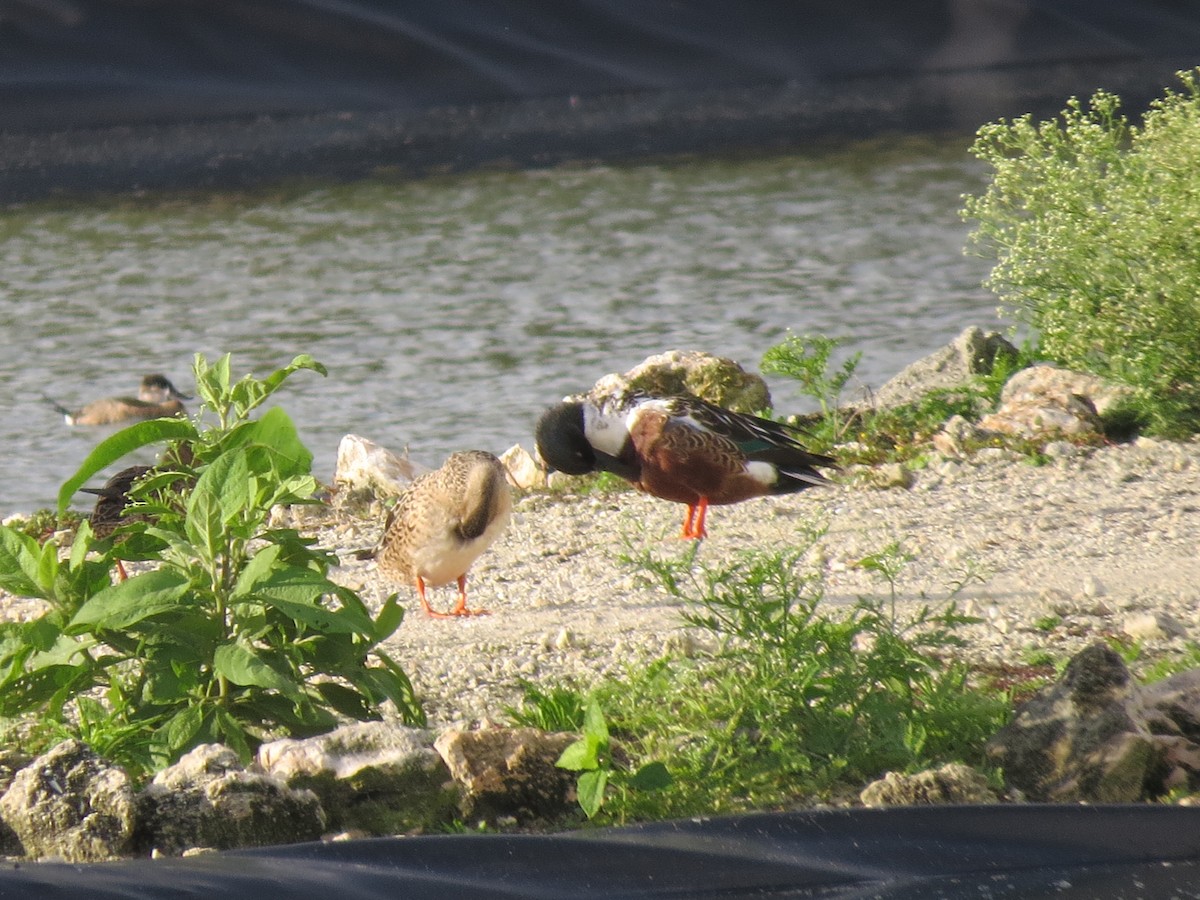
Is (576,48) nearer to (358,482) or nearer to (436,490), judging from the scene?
(358,482)

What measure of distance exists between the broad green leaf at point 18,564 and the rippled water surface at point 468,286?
4191 mm

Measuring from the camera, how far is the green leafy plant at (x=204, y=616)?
336 cm

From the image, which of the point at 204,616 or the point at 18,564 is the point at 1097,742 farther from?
the point at 18,564

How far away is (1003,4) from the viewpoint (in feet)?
74.9

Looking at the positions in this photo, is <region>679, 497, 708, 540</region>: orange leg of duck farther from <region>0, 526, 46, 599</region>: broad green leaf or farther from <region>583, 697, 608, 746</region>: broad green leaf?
<region>0, 526, 46, 599</region>: broad green leaf

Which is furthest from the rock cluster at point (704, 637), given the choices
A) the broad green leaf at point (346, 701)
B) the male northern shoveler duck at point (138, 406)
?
the male northern shoveler duck at point (138, 406)

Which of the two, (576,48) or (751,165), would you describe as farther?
(576,48)

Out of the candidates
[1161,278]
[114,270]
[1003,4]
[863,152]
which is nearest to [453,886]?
[1161,278]

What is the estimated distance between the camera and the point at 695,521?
5.95m

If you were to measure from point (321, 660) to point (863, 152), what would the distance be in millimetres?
14942

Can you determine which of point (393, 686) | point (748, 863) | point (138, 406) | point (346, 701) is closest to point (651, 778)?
point (748, 863)

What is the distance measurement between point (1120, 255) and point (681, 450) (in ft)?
7.44

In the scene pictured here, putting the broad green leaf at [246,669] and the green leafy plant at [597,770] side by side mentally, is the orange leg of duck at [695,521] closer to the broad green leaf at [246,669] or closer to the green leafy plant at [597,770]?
the green leafy plant at [597,770]

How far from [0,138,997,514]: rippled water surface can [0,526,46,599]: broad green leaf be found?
4191mm
